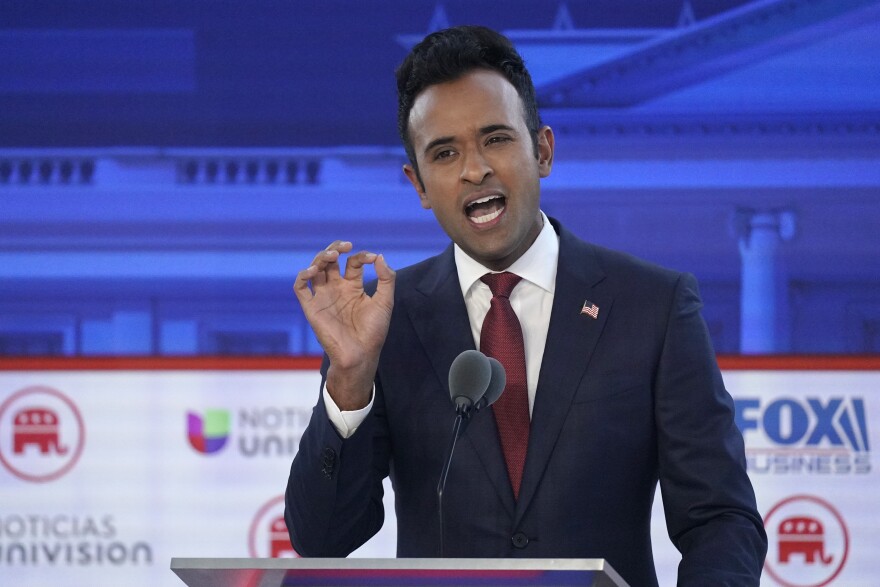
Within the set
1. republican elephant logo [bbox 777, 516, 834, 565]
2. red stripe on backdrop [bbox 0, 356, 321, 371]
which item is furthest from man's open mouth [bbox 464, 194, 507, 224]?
republican elephant logo [bbox 777, 516, 834, 565]

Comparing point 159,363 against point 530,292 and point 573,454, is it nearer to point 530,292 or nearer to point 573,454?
point 530,292

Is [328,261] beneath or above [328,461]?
above

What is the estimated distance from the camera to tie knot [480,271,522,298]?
7.43ft

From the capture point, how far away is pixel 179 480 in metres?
3.51

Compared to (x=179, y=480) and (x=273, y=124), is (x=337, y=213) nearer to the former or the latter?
(x=273, y=124)

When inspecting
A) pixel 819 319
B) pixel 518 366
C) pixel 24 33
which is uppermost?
pixel 24 33

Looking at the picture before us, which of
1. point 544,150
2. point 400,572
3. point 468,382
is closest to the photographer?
point 400,572

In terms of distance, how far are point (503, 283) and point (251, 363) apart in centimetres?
Result: 144

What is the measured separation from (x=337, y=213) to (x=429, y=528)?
5.56ft

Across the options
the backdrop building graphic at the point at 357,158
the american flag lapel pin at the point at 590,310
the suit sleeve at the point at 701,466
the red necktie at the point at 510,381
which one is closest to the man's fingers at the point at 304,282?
the red necktie at the point at 510,381

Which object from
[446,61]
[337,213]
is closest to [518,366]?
[446,61]

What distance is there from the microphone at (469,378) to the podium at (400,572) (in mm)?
436

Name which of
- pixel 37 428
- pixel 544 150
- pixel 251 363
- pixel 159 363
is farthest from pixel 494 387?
pixel 37 428

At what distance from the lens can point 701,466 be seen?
2043 mm
